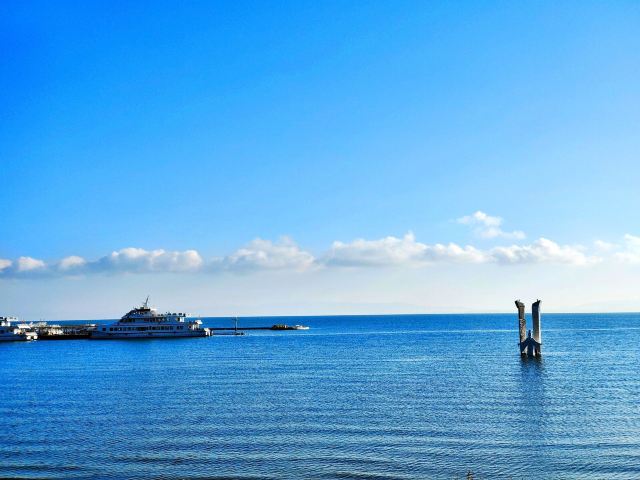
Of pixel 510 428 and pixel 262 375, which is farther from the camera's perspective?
pixel 262 375

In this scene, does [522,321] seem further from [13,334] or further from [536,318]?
[13,334]

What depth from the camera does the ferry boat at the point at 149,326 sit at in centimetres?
17588

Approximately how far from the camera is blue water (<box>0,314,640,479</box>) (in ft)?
116

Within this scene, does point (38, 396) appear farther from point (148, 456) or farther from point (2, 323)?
point (2, 323)

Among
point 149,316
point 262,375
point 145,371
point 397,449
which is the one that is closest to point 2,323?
point 149,316

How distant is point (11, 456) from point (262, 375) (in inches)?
1650

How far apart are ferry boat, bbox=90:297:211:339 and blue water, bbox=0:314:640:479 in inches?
3585

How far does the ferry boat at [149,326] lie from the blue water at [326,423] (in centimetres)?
9105

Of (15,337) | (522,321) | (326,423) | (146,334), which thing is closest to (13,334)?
(15,337)

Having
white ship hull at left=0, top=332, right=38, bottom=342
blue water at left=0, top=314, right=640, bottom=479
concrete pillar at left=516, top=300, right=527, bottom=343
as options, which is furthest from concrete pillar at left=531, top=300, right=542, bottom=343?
white ship hull at left=0, top=332, right=38, bottom=342

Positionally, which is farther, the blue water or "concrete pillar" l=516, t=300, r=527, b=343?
"concrete pillar" l=516, t=300, r=527, b=343

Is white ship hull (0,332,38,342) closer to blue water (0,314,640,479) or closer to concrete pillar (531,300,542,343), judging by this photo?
blue water (0,314,640,479)

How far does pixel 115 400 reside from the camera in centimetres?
5938

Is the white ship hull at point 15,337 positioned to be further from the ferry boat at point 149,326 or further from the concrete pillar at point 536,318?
the concrete pillar at point 536,318
